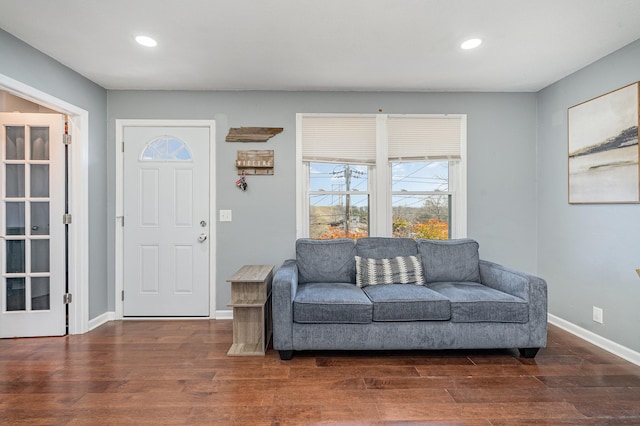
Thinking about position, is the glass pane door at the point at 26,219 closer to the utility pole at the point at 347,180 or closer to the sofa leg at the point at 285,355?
the sofa leg at the point at 285,355

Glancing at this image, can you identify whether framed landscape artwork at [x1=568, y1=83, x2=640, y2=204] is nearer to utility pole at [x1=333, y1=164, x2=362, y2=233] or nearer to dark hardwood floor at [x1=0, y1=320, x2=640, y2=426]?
dark hardwood floor at [x1=0, y1=320, x2=640, y2=426]

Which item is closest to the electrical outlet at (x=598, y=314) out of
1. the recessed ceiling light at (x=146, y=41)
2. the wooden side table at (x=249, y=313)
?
the wooden side table at (x=249, y=313)

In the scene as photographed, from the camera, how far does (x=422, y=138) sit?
11.8 feet

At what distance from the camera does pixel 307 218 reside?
11.8 ft

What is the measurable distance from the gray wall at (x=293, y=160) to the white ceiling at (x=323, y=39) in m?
0.23

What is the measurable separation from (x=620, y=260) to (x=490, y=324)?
1210mm

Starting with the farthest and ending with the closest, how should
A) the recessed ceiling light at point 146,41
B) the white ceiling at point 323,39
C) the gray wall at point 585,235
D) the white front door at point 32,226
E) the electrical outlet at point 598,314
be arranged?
the white front door at point 32,226, the electrical outlet at point 598,314, the gray wall at point 585,235, the recessed ceiling light at point 146,41, the white ceiling at point 323,39

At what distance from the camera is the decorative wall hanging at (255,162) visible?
3492 millimetres

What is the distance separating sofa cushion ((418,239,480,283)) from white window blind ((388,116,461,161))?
994 mm

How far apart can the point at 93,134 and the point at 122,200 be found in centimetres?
71

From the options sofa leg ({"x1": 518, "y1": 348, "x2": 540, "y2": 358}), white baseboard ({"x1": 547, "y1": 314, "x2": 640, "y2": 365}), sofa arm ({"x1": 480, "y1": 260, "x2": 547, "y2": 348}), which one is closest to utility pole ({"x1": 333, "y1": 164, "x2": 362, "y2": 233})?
sofa arm ({"x1": 480, "y1": 260, "x2": 547, "y2": 348})

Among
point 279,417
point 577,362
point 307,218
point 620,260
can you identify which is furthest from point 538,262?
point 279,417

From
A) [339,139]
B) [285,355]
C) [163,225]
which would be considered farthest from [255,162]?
[285,355]

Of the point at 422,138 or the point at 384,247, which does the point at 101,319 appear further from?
the point at 422,138
